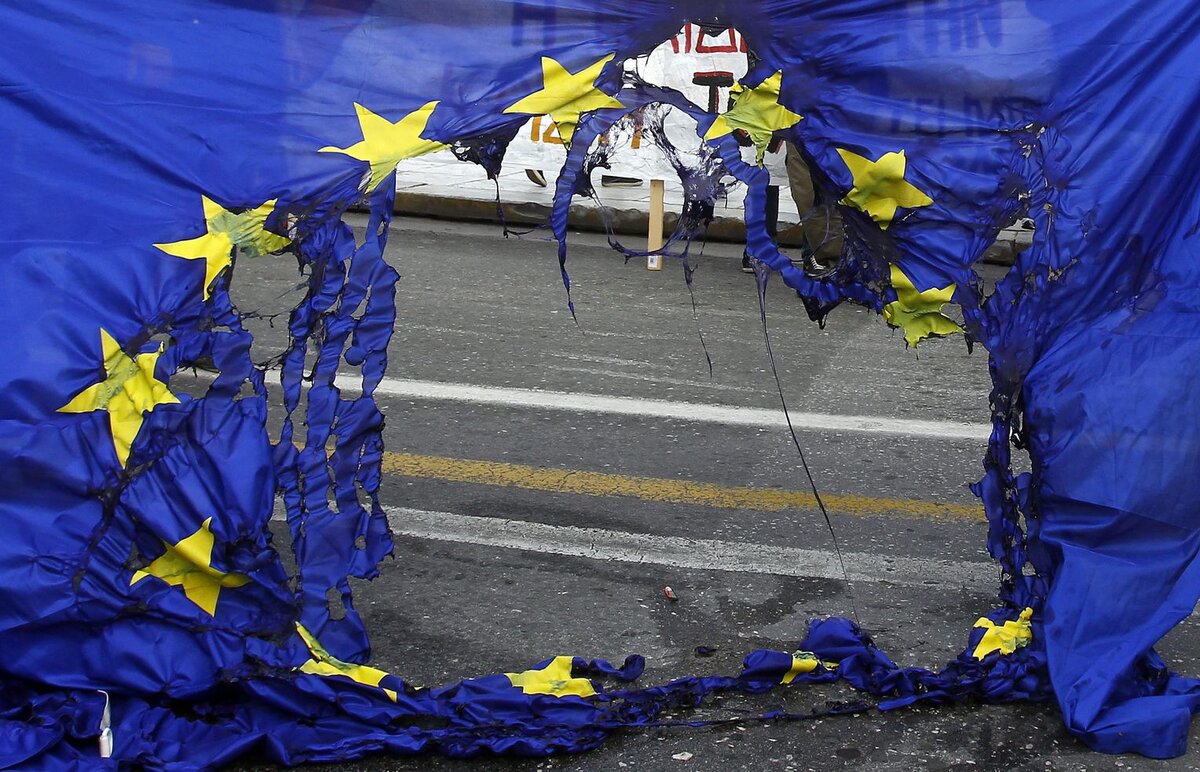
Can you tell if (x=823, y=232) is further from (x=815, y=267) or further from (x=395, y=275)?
(x=395, y=275)

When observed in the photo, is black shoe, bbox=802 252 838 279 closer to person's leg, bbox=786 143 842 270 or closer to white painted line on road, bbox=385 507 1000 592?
person's leg, bbox=786 143 842 270

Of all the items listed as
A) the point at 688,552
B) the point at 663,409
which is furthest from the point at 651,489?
the point at 663,409

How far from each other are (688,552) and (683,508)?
1.29ft

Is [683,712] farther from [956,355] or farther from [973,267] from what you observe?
[956,355]

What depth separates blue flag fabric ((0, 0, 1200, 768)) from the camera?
9.79 feet

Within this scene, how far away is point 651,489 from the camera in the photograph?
481 cm

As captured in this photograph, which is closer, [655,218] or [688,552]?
[688,552]

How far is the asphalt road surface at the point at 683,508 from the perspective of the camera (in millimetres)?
3207

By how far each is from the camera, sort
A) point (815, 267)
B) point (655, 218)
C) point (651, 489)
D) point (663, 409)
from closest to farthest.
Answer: point (815, 267)
point (651, 489)
point (663, 409)
point (655, 218)

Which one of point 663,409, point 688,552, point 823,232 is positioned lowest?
point 663,409

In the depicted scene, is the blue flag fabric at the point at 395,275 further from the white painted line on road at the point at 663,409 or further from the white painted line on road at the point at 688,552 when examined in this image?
the white painted line on road at the point at 663,409

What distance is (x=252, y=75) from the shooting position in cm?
312

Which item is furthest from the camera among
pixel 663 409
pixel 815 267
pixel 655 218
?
pixel 655 218

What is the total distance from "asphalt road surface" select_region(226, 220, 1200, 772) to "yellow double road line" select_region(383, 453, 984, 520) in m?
0.01
